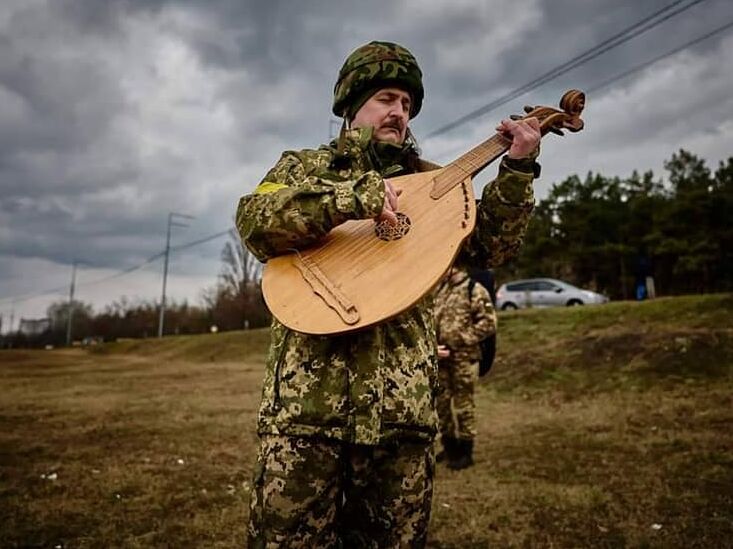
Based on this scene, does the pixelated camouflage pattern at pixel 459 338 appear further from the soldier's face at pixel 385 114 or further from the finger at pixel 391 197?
the finger at pixel 391 197

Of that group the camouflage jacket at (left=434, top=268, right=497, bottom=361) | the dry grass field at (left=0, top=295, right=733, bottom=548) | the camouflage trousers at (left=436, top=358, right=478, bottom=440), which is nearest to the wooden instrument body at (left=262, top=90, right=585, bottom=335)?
the dry grass field at (left=0, top=295, right=733, bottom=548)

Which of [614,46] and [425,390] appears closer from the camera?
[425,390]

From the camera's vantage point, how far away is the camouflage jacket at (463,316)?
5.80 meters

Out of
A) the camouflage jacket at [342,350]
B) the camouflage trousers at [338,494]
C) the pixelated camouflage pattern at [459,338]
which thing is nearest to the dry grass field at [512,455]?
the pixelated camouflage pattern at [459,338]

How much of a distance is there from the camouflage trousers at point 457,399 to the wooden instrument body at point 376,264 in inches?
144

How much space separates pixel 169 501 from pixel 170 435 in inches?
113

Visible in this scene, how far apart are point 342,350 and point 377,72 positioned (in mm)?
954

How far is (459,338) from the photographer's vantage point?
19.0 feet

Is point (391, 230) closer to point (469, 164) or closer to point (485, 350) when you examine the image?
point (469, 164)

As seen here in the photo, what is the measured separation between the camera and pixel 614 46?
962cm

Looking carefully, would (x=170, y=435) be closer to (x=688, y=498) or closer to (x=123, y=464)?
(x=123, y=464)

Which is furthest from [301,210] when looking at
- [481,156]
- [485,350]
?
[485,350]

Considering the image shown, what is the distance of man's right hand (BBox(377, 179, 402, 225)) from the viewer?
169 cm

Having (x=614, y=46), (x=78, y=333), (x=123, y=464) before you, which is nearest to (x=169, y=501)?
(x=123, y=464)
